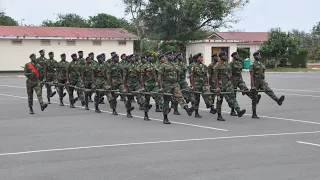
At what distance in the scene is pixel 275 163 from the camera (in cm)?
841

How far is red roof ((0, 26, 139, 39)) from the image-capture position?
46625 mm

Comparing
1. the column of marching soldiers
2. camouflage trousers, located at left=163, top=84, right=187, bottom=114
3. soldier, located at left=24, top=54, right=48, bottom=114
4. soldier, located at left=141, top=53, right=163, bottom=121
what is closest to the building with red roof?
the column of marching soldiers

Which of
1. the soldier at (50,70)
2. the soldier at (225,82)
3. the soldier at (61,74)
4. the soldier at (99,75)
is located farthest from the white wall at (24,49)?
the soldier at (225,82)

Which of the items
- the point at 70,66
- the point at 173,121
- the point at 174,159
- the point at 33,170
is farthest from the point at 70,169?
the point at 70,66

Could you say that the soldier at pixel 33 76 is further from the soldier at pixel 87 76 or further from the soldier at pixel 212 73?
the soldier at pixel 212 73

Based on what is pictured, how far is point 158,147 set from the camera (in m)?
10.0

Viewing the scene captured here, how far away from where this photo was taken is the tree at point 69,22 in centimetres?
7144

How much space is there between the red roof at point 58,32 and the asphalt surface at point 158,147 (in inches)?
1254

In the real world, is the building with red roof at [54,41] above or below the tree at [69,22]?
below

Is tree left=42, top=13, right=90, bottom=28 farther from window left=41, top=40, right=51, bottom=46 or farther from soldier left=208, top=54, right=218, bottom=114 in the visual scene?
soldier left=208, top=54, right=218, bottom=114

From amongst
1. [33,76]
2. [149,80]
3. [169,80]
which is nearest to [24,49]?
[33,76]

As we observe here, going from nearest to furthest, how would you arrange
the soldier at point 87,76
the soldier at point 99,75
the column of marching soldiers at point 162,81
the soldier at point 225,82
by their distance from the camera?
the column of marching soldiers at point 162,81, the soldier at point 225,82, the soldier at point 99,75, the soldier at point 87,76

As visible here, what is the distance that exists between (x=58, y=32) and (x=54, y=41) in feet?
4.08

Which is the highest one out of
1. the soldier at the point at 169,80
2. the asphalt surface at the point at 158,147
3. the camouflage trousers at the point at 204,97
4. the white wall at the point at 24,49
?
the white wall at the point at 24,49
